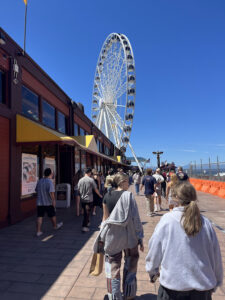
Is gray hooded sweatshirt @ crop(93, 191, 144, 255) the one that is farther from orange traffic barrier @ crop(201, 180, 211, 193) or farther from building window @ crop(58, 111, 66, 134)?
orange traffic barrier @ crop(201, 180, 211, 193)

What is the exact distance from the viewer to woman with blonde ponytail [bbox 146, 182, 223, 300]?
62.5 inches

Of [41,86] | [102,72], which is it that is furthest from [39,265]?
[102,72]

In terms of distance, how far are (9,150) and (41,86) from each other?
382cm

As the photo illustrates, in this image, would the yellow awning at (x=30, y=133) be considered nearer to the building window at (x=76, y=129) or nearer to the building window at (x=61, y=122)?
the building window at (x=61, y=122)

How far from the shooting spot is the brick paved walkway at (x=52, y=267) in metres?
2.93

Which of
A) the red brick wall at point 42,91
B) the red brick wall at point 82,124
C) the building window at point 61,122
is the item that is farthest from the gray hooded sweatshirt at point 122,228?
the red brick wall at point 82,124

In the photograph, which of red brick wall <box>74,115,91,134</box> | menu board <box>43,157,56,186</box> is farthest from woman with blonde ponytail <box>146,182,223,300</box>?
red brick wall <box>74,115,91,134</box>

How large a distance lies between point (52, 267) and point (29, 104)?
6.42 m

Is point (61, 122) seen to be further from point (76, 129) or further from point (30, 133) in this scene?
point (30, 133)

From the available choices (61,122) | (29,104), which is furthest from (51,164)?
(61,122)

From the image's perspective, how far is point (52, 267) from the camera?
3730 millimetres

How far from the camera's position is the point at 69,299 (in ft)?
9.08

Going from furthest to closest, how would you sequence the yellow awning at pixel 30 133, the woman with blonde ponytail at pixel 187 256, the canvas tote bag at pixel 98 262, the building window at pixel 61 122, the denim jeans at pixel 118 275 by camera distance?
the building window at pixel 61 122, the yellow awning at pixel 30 133, the canvas tote bag at pixel 98 262, the denim jeans at pixel 118 275, the woman with blonde ponytail at pixel 187 256

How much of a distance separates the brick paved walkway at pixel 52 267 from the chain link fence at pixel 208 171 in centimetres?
971
